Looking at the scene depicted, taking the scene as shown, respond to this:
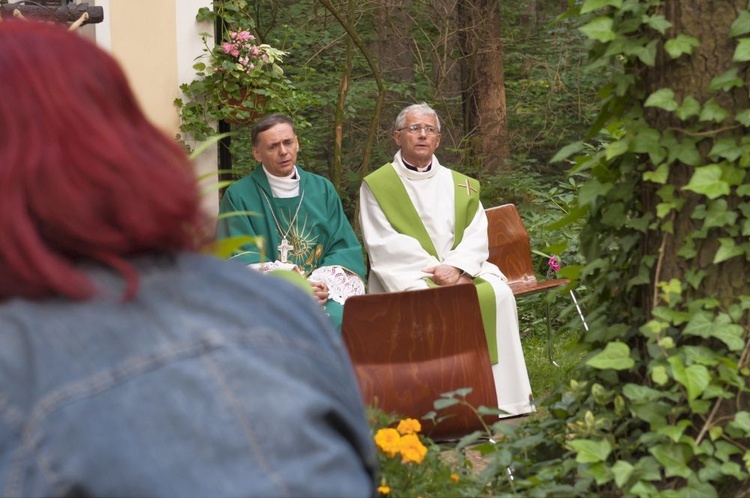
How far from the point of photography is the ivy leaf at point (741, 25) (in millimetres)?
2703

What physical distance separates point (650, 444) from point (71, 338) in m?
1.91

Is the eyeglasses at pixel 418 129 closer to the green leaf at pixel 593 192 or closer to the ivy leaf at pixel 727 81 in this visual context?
the green leaf at pixel 593 192

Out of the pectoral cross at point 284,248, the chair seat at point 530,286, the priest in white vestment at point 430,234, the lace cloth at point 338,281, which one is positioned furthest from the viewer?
the chair seat at point 530,286

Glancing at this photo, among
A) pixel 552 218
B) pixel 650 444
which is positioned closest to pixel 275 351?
pixel 650 444

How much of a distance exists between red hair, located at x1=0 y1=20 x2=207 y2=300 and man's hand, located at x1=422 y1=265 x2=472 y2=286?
5.00 m

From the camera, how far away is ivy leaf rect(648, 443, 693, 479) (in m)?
2.71

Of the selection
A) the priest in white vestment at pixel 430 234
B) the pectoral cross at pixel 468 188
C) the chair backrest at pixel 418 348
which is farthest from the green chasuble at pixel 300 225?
the chair backrest at pixel 418 348

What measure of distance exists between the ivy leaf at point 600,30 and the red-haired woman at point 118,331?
66.3 inches

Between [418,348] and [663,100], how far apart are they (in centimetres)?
149

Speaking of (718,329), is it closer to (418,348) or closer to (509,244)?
(418,348)

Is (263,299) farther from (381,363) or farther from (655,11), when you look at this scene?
(381,363)

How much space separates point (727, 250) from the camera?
273 cm

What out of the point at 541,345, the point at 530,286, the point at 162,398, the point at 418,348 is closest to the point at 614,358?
the point at 418,348

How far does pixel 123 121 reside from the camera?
4.09 ft
